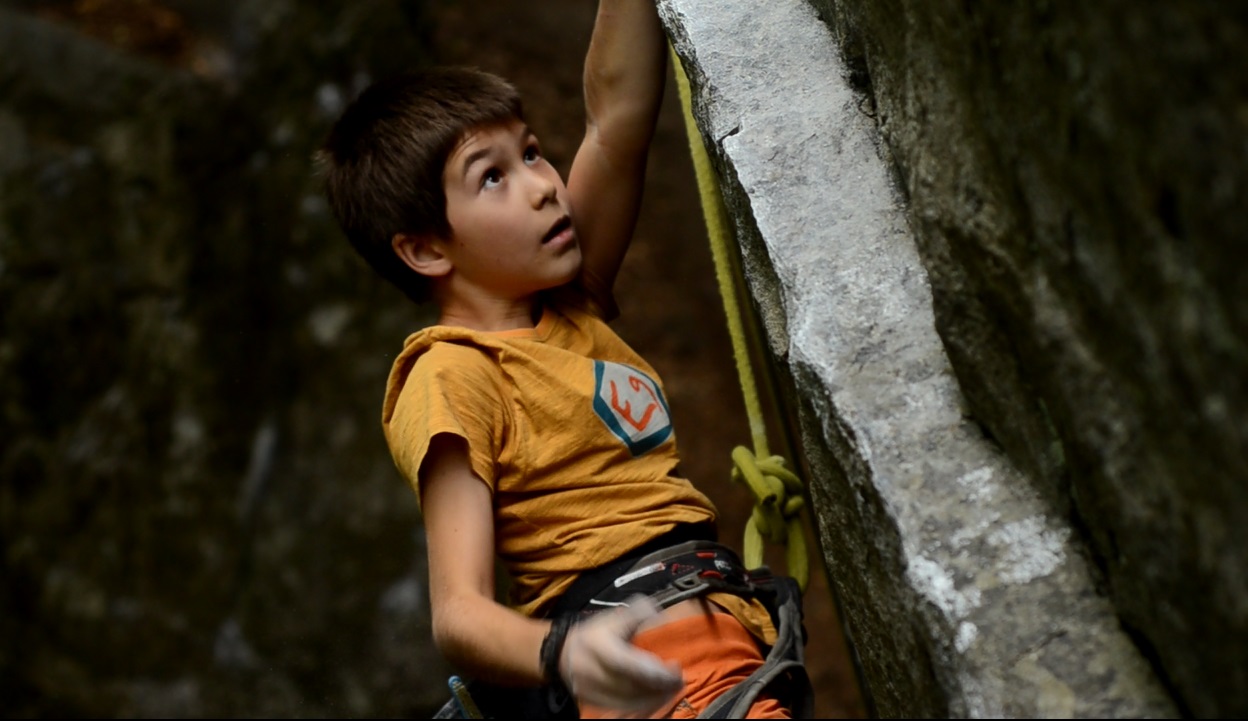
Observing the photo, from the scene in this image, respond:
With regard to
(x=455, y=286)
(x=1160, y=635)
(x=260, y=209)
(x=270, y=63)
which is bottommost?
(x=1160, y=635)

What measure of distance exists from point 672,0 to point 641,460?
0.50m

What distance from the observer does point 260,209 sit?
154 inches

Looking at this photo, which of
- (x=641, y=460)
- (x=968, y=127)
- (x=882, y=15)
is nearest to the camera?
(x=968, y=127)

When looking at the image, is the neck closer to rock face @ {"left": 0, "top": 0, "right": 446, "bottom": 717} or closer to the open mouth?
the open mouth

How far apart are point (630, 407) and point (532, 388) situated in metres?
0.11

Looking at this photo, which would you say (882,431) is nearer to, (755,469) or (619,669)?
(619,669)

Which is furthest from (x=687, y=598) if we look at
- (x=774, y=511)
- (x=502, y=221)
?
(x=502, y=221)

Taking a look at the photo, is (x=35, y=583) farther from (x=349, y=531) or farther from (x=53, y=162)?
(x=53, y=162)

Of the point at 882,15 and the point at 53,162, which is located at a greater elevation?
the point at 53,162

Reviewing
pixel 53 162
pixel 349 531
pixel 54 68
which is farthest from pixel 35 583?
pixel 54 68

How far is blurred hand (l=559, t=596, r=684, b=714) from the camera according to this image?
87 centimetres

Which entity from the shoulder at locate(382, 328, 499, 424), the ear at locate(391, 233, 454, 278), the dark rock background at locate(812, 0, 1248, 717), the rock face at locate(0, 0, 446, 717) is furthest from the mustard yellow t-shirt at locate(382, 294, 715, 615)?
the rock face at locate(0, 0, 446, 717)

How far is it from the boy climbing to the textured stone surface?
12 centimetres

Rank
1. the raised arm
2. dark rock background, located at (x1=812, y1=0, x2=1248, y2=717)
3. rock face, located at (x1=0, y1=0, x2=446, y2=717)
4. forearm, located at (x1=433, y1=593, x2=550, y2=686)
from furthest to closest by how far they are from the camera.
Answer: rock face, located at (x1=0, y1=0, x2=446, y2=717), the raised arm, forearm, located at (x1=433, y1=593, x2=550, y2=686), dark rock background, located at (x1=812, y1=0, x2=1248, y2=717)
